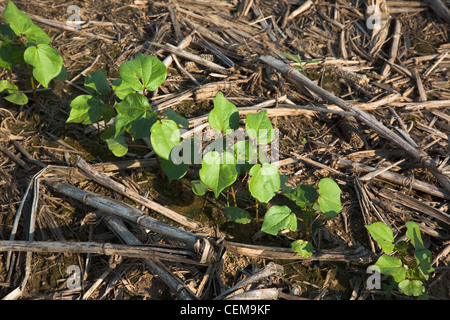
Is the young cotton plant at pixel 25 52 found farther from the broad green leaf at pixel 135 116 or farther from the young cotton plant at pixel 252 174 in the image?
the young cotton plant at pixel 252 174

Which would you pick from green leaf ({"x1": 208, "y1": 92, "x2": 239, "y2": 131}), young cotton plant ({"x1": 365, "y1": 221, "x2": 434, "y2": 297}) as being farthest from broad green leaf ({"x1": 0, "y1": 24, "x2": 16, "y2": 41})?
young cotton plant ({"x1": 365, "y1": 221, "x2": 434, "y2": 297})

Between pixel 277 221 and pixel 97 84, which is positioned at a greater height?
pixel 97 84

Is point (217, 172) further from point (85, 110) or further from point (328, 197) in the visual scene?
point (85, 110)

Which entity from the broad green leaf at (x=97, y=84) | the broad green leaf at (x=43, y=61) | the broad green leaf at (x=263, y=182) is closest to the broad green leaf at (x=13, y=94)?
the broad green leaf at (x=43, y=61)

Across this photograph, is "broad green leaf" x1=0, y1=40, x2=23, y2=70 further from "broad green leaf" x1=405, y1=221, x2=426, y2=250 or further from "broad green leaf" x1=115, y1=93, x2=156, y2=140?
"broad green leaf" x1=405, y1=221, x2=426, y2=250

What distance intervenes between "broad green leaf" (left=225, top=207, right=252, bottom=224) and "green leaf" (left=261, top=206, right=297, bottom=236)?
0.68 ft

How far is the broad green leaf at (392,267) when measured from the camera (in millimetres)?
2182

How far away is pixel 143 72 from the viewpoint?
244cm

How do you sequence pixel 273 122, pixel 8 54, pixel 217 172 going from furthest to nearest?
pixel 273 122, pixel 8 54, pixel 217 172

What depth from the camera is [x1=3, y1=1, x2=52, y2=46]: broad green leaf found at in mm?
2613

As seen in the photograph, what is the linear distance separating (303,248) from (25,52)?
2.03 meters

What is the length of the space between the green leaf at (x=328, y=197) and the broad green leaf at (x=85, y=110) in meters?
1.44

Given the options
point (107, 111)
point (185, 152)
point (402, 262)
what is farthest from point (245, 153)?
point (402, 262)
